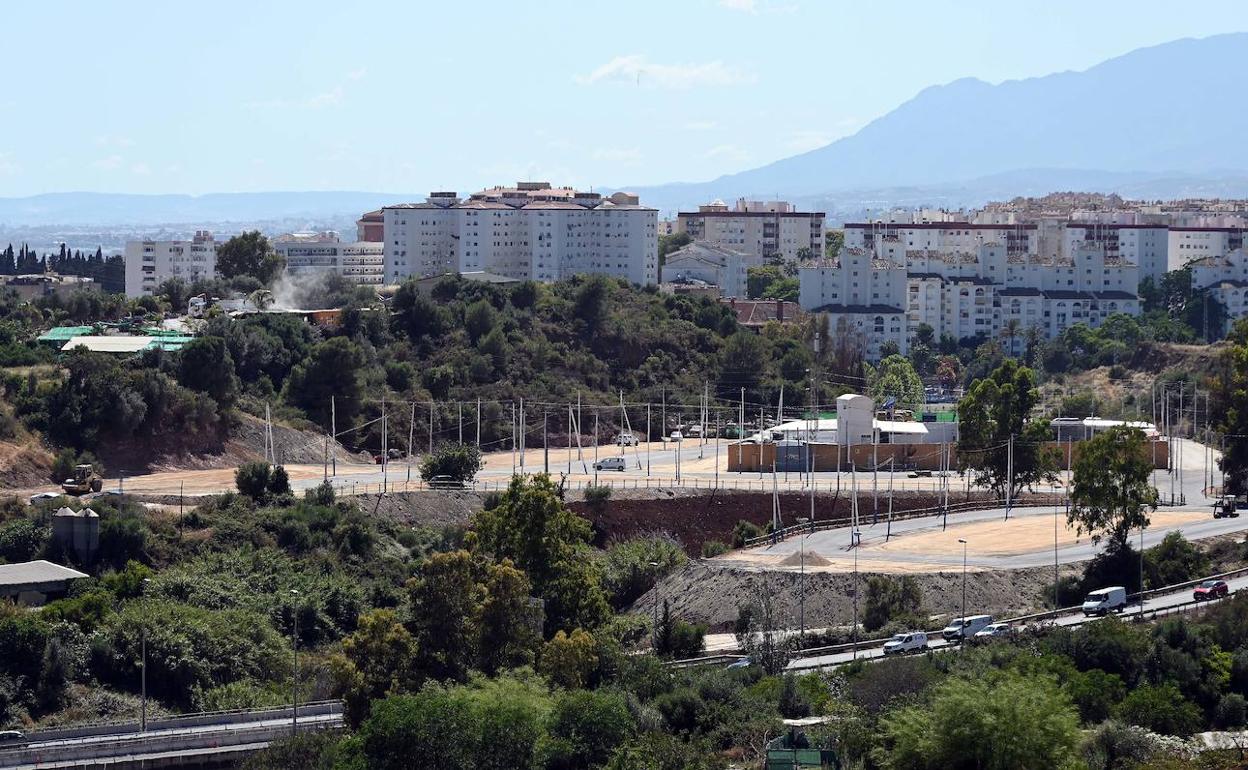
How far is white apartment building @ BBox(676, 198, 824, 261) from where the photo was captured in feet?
554

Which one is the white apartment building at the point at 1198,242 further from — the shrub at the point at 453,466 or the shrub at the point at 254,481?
the shrub at the point at 254,481

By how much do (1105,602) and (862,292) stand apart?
83416 millimetres

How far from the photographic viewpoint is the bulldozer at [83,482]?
69.4 m

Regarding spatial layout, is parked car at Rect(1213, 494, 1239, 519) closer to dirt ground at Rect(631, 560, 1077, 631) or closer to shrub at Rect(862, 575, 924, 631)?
dirt ground at Rect(631, 560, 1077, 631)

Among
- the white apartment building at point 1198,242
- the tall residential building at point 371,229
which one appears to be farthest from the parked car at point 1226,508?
the tall residential building at point 371,229

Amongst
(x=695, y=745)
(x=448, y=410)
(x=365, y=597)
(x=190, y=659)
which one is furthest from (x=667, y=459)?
(x=695, y=745)

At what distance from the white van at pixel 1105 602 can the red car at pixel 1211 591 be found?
1727mm

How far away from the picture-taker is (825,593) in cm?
6034

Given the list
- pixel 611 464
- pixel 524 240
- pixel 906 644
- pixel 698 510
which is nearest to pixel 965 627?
pixel 906 644

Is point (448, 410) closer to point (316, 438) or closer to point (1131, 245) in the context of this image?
point (316, 438)

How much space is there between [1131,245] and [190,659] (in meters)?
108

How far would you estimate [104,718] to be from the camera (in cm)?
5059

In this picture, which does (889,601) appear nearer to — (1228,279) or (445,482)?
(445,482)

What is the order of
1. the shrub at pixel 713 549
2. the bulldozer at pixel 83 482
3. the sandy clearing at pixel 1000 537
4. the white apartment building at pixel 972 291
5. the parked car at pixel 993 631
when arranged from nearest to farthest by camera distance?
the parked car at pixel 993 631, the sandy clearing at pixel 1000 537, the shrub at pixel 713 549, the bulldozer at pixel 83 482, the white apartment building at pixel 972 291
